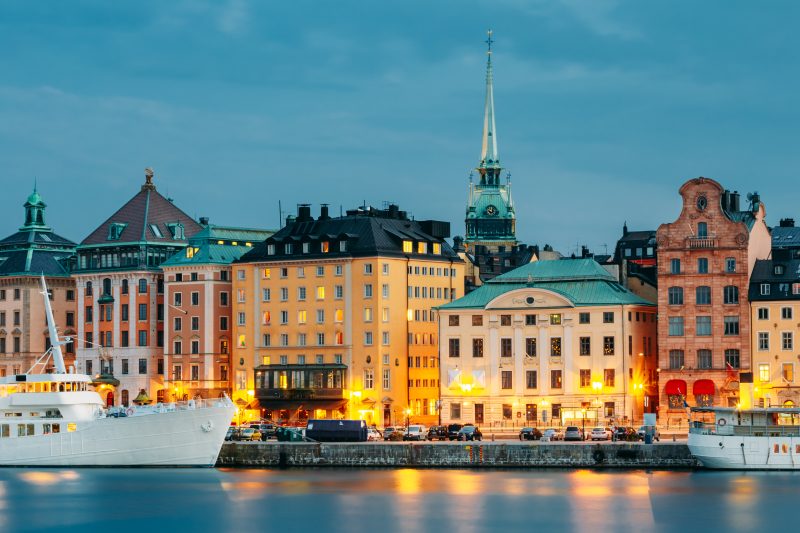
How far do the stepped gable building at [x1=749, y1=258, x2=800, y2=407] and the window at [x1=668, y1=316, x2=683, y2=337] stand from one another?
18.8 ft

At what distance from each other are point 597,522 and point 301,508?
693 inches

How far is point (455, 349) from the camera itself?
553 feet

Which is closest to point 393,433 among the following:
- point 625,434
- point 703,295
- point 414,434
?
point 414,434

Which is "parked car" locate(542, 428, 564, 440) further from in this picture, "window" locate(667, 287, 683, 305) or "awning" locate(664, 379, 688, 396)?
"window" locate(667, 287, 683, 305)

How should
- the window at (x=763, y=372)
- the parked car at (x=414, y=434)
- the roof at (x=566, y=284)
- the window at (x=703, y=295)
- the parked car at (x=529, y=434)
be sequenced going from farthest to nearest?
1. the roof at (x=566, y=284)
2. the window at (x=703, y=295)
3. the window at (x=763, y=372)
4. the parked car at (x=414, y=434)
5. the parked car at (x=529, y=434)

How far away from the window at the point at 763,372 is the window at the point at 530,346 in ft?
61.6

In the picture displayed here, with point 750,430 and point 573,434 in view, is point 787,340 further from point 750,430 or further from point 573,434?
point 750,430

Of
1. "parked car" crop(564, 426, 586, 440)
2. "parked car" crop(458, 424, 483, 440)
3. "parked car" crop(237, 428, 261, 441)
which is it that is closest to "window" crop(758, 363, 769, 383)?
"parked car" crop(564, 426, 586, 440)

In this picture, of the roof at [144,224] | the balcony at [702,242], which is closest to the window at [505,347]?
the balcony at [702,242]

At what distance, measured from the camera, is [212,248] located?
186m

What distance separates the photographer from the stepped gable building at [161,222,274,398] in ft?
605

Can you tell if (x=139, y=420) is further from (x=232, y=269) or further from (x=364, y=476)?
(x=232, y=269)

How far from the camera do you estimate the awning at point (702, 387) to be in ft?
523

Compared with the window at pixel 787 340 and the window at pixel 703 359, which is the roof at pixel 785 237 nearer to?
the window at pixel 703 359
